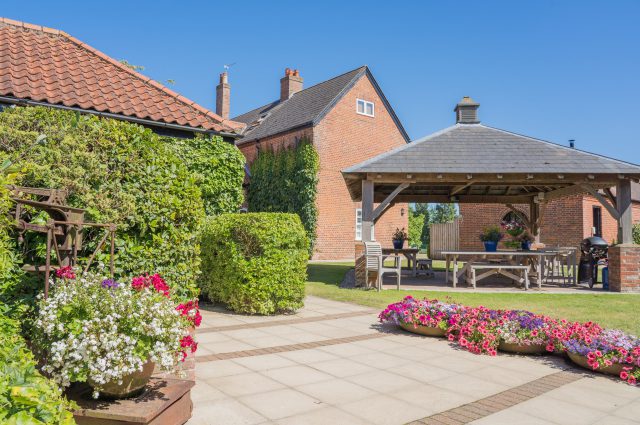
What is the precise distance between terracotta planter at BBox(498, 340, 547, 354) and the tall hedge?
4013 millimetres

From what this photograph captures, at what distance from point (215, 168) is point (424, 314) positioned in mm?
5538

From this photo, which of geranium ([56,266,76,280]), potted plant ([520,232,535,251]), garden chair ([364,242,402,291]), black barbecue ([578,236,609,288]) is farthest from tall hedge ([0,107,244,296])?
black barbecue ([578,236,609,288])

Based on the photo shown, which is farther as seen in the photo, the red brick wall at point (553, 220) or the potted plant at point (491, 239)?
the red brick wall at point (553, 220)

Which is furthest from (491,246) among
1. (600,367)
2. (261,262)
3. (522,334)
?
(600,367)

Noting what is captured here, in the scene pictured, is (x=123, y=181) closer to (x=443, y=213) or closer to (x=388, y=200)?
(x=388, y=200)

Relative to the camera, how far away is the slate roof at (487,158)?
12531 millimetres

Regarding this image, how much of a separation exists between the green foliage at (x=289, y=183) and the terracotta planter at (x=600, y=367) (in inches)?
661

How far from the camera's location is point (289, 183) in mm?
23359

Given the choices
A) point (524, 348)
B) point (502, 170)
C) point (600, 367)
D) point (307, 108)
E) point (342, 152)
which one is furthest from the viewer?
point (307, 108)

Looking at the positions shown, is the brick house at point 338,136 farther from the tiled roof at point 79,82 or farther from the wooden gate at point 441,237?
the tiled roof at point 79,82

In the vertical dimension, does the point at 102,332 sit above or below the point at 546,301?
above

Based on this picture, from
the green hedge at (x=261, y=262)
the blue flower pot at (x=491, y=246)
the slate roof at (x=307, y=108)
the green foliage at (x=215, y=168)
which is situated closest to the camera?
the green hedge at (x=261, y=262)

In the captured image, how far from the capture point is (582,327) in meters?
5.94

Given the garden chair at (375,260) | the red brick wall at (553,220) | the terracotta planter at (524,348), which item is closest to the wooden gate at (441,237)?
the red brick wall at (553,220)
